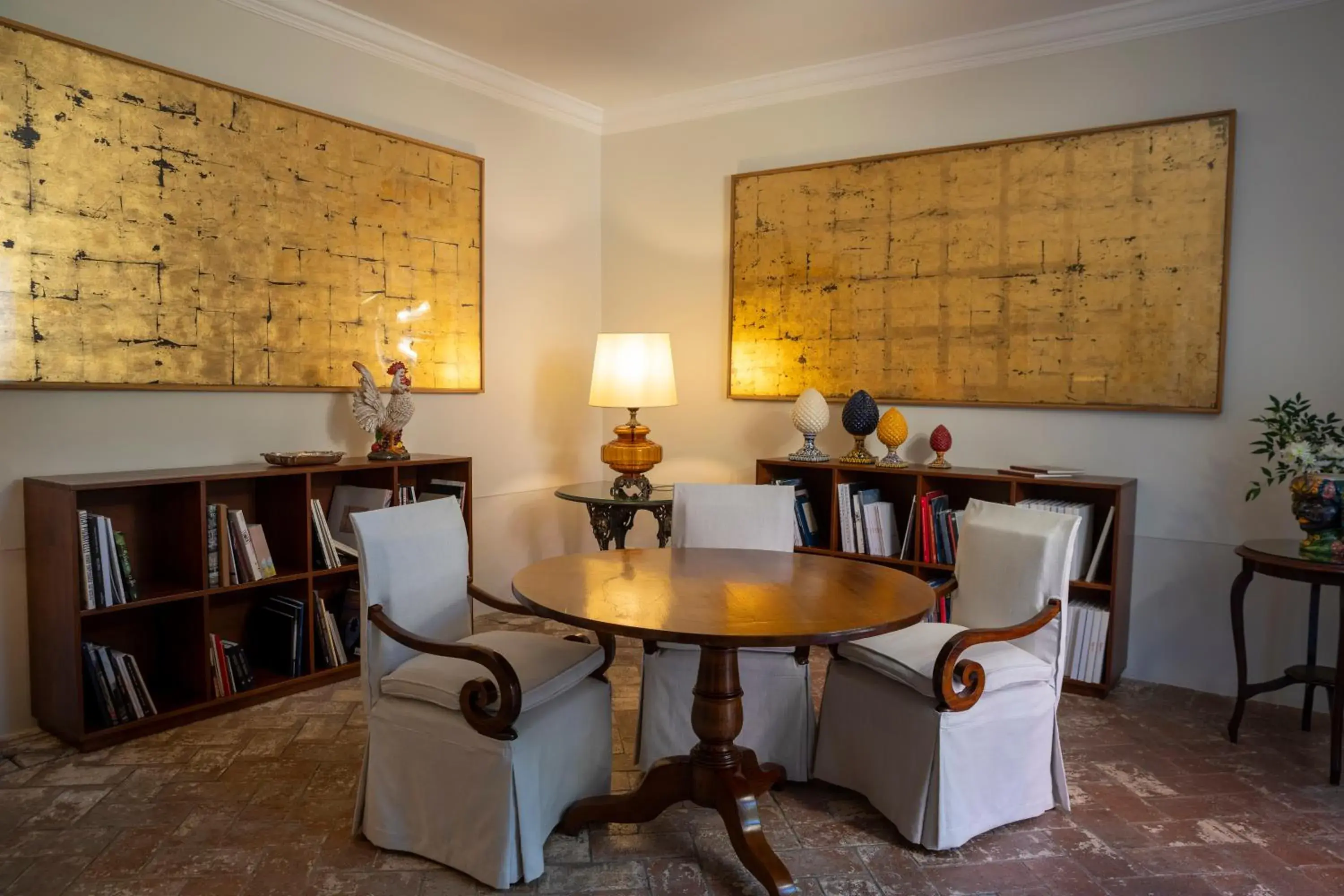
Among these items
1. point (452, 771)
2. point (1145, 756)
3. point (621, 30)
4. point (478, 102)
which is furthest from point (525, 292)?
point (1145, 756)

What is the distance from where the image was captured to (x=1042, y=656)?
2.60 m

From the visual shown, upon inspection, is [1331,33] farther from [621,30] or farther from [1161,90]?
[621,30]

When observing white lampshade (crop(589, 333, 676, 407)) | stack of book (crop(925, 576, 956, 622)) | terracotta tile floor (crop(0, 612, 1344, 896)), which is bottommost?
terracotta tile floor (crop(0, 612, 1344, 896))

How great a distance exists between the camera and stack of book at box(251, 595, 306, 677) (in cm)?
344

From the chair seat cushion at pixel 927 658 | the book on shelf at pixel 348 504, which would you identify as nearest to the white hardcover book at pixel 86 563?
the book on shelf at pixel 348 504

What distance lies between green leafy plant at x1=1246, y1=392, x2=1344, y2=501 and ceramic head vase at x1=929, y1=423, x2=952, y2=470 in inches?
44.9

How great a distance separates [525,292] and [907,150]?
6.74ft

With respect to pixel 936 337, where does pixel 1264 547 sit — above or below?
below

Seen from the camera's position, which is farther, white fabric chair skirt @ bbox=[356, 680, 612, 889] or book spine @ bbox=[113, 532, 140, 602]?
book spine @ bbox=[113, 532, 140, 602]

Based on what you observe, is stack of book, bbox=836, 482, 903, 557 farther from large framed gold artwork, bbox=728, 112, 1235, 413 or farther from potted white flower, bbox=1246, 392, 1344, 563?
potted white flower, bbox=1246, 392, 1344, 563

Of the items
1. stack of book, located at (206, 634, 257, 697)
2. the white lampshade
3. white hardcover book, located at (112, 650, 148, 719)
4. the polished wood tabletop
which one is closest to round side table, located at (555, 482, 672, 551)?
the white lampshade

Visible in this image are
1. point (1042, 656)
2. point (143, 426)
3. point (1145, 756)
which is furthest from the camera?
point (143, 426)

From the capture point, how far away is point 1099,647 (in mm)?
3521

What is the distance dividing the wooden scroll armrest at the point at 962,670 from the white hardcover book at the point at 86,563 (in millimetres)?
2596
